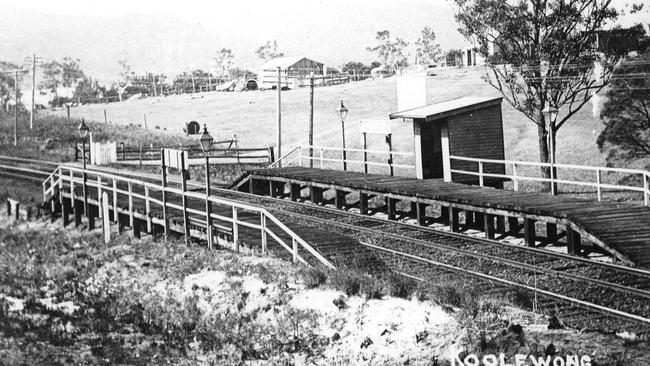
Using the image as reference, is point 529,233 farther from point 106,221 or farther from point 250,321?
point 106,221

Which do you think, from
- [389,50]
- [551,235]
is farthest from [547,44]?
[389,50]

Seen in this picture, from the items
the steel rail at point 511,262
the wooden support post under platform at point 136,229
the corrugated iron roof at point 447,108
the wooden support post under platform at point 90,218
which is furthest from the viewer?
the wooden support post under platform at point 90,218

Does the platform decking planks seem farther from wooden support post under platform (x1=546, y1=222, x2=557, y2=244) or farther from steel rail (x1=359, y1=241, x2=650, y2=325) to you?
wooden support post under platform (x1=546, y1=222, x2=557, y2=244)

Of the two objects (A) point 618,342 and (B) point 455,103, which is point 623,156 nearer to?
(B) point 455,103

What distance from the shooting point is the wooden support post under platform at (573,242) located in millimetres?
18797

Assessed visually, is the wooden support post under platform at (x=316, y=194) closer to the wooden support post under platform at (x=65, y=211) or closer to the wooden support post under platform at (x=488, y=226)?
the wooden support post under platform at (x=65, y=211)

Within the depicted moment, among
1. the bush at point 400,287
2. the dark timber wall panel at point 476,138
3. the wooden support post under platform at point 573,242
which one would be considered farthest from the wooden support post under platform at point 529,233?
the dark timber wall panel at point 476,138

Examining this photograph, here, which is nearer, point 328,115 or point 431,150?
point 431,150

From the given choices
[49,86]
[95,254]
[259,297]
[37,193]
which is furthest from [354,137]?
[49,86]

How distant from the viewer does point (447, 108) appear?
2788 cm

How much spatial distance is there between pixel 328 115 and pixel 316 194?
1286 inches

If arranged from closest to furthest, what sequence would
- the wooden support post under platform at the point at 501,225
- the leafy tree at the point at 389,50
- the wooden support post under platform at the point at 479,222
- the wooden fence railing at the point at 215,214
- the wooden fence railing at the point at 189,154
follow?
the wooden fence railing at the point at 215,214
the wooden support post under platform at the point at 501,225
the wooden support post under platform at the point at 479,222
the wooden fence railing at the point at 189,154
the leafy tree at the point at 389,50

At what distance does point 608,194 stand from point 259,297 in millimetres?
20233

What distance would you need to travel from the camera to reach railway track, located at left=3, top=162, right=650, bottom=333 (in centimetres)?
1345
